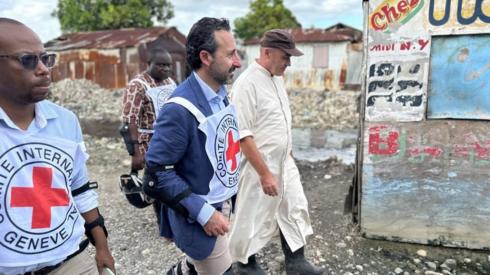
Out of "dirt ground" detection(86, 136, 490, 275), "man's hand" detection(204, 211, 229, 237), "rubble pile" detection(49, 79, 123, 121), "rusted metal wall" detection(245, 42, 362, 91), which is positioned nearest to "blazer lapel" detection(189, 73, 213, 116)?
"man's hand" detection(204, 211, 229, 237)

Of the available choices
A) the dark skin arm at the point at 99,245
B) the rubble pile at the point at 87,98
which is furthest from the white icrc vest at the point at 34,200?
the rubble pile at the point at 87,98

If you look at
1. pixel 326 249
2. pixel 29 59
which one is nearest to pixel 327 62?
pixel 326 249

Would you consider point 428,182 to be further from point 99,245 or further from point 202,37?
point 99,245

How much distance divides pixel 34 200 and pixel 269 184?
1.75 m

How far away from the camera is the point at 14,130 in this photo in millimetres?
1597

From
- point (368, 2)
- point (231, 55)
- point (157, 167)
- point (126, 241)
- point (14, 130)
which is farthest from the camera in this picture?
point (126, 241)

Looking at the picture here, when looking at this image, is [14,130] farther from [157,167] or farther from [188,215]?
[188,215]

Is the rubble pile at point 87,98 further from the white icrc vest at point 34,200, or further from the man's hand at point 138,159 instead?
the white icrc vest at point 34,200

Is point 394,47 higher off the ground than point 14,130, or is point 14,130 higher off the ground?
point 394,47

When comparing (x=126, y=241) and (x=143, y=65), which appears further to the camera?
(x=143, y=65)

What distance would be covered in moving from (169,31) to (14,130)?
24.4 m

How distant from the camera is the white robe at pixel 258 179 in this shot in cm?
316

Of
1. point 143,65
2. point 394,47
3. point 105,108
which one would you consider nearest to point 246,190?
point 394,47

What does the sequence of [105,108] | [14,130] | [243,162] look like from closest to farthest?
1. [14,130]
2. [243,162]
3. [105,108]
